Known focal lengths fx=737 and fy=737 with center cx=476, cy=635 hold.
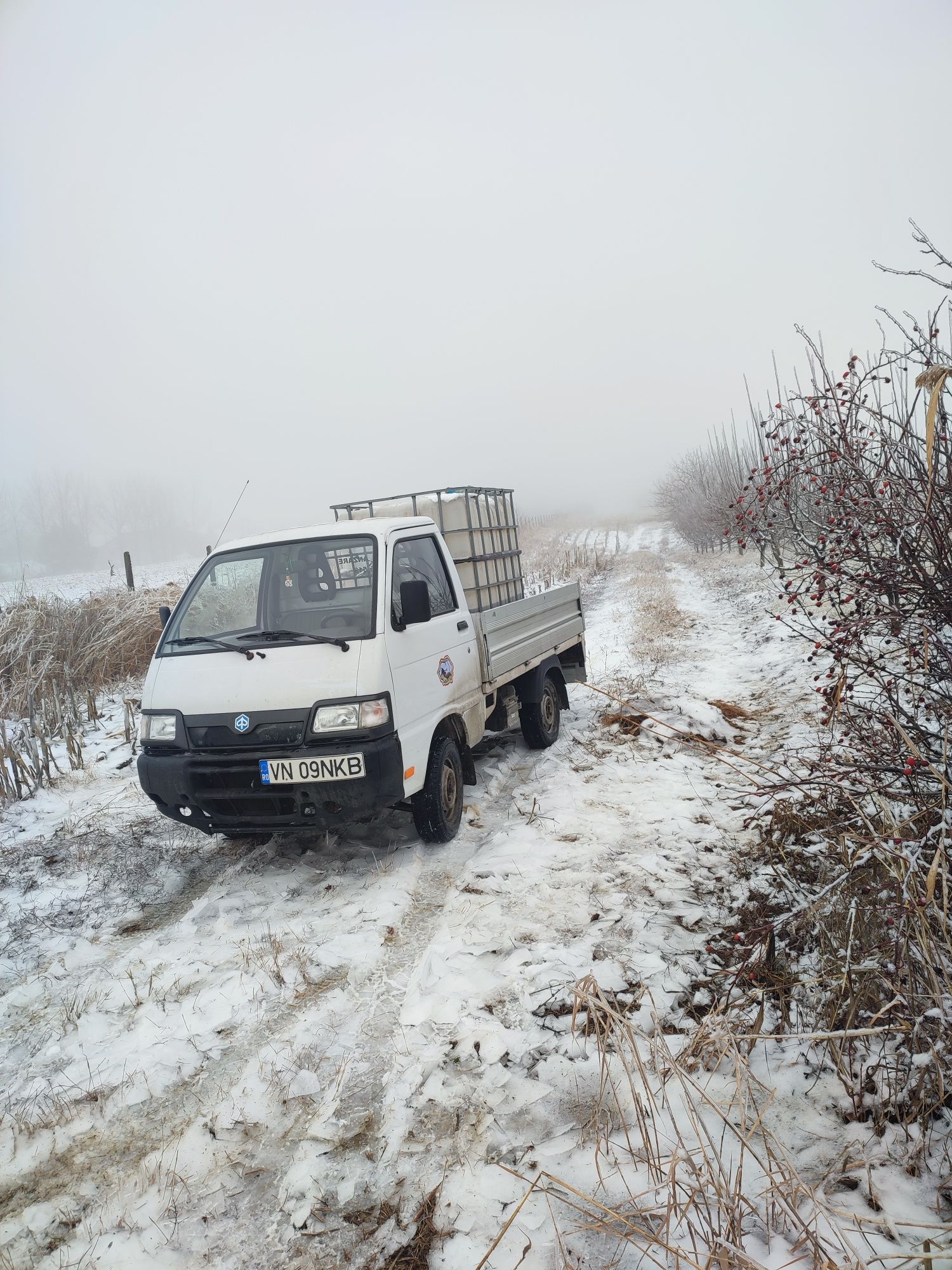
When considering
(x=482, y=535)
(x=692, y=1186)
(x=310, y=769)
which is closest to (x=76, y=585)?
(x=482, y=535)

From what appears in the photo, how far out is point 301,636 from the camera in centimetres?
425

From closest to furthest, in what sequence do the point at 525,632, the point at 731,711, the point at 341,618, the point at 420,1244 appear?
the point at 420,1244, the point at 341,618, the point at 525,632, the point at 731,711

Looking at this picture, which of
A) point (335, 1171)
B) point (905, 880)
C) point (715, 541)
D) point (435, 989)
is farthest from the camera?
point (715, 541)

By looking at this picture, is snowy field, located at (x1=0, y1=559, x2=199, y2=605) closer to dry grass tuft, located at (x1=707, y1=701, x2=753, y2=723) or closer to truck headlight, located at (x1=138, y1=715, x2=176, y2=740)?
truck headlight, located at (x1=138, y1=715, x2=176, y2=740)

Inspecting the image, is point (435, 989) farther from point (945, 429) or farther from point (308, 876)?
point (945, 429)

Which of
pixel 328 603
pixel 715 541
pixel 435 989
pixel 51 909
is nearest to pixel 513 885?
pixel 435 989

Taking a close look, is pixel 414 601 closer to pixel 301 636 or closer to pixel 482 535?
pixel 301 636

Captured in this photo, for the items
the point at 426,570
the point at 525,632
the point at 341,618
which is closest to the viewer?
the point at 341,618

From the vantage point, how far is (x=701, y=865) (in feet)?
13.4

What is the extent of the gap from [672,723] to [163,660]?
4.31 meters

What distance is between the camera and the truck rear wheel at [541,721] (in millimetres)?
6457

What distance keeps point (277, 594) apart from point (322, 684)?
103cm

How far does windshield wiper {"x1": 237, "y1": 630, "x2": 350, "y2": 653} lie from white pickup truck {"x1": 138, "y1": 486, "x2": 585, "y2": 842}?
12 millimetres

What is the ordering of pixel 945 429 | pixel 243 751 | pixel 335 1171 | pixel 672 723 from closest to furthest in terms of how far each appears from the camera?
pixel 335 1171
pixel 945 429
pixel 243 751
pixel 672 723
